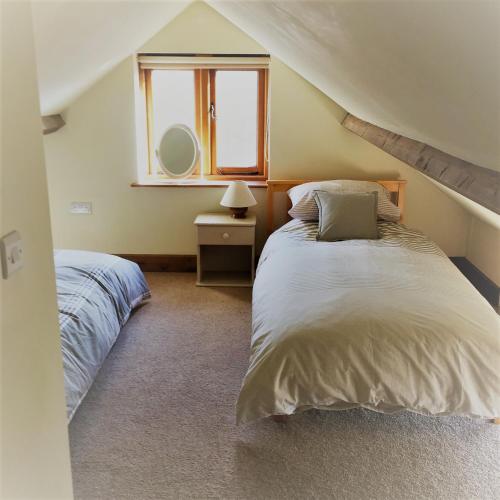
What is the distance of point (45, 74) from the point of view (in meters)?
2.68

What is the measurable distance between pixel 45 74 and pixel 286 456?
2170mm

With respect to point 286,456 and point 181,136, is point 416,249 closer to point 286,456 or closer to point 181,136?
point 286,456

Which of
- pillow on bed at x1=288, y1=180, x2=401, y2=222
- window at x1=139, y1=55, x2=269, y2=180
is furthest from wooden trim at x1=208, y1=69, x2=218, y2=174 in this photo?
pillow on bed at x1=288, y1=180, x2=401, y2=222

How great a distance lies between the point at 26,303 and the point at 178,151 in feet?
10.0

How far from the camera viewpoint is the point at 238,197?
394 centimetres

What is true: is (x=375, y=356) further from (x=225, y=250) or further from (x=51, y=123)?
(x=51, y=123)

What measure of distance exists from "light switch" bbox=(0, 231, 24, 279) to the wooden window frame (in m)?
3.17

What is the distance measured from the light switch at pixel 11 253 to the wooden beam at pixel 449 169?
3.87 ft

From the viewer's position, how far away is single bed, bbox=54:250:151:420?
240 centimetres

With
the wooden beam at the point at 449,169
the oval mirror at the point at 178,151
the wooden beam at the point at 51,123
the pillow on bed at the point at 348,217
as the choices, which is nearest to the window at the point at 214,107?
the oval mirror at the point at 178,151

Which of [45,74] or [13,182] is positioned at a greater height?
[45,74]

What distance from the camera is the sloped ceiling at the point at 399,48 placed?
92cm

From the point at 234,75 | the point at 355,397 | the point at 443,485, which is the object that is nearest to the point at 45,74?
the point at 234,75

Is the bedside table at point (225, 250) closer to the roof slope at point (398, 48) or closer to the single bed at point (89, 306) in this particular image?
the single bed at point (89, 306)
